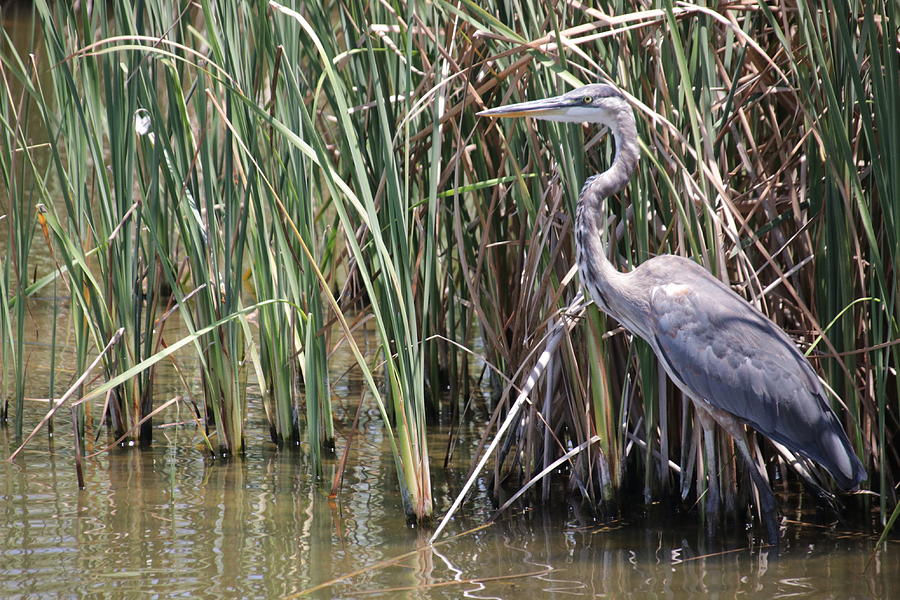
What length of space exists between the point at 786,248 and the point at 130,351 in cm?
259

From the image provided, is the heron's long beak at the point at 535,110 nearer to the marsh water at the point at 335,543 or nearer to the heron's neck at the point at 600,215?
the heron's neck at the point at 600,215

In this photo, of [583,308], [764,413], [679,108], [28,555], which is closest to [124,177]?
[28,555]

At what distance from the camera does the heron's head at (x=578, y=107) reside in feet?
11.2

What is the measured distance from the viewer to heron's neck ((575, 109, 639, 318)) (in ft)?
11.4

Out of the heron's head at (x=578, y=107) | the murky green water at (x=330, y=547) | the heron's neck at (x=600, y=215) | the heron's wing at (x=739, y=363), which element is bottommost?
the murky green water at (x=330, y=547)

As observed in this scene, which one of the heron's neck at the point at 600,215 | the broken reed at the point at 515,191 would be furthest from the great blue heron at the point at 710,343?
the broken reed at the point at 515,191

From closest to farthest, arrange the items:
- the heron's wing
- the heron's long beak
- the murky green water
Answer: the murky green water → the heron's long beak → the heron's wing

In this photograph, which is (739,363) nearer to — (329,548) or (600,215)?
(600,215)

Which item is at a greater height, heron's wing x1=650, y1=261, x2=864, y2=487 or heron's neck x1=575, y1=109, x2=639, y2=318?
heron's neck x1=575, y1=109, x2=639, y2=318

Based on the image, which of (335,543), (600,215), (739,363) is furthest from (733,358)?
(335,543)

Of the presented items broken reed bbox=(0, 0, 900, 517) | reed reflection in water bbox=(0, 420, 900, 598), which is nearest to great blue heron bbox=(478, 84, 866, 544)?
broken reed bbox=(0, 0, 900, 517)

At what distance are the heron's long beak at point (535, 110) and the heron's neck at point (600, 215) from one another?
22 cm

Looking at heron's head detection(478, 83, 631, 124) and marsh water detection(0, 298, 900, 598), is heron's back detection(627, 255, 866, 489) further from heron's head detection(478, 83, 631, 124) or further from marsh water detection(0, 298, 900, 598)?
heron's head detection(478, 83, 631, 124)

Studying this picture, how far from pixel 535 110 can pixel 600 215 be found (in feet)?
1.48
